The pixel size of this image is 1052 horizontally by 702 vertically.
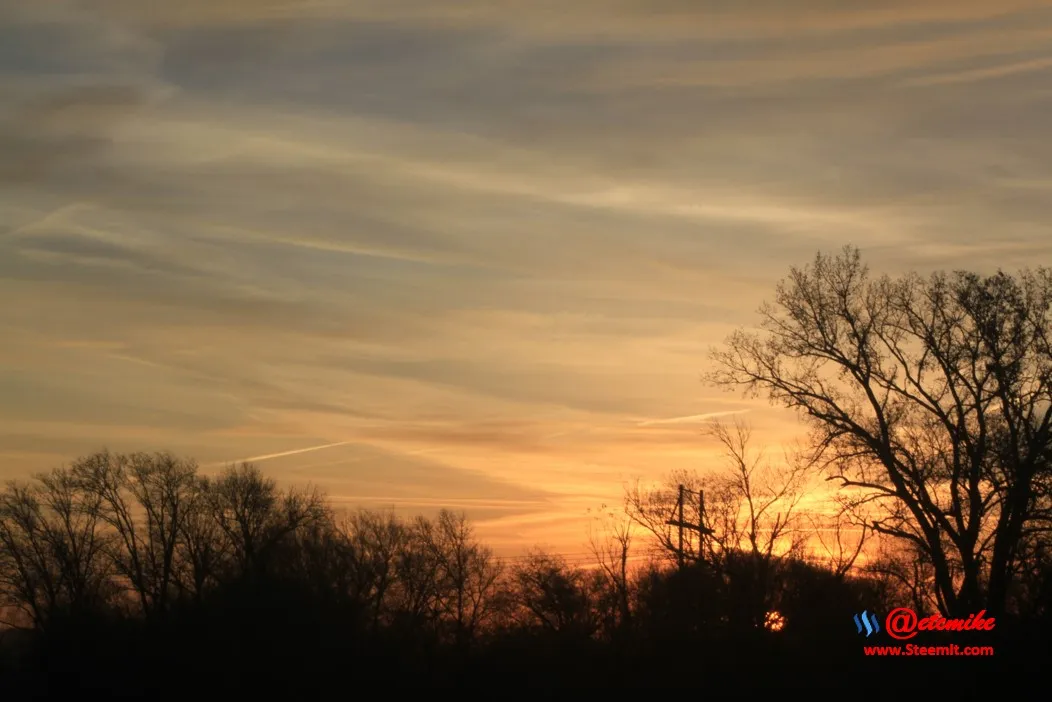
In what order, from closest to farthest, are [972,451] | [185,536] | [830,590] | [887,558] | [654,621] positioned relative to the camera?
[972,451] → [887,558] → [830,590] → [654,621] → [185,536]

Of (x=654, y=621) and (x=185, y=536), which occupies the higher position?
(x=185, y=536)

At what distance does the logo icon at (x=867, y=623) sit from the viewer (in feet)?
126

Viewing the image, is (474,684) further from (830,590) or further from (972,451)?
(972,451)

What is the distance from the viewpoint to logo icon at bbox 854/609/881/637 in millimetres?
38438

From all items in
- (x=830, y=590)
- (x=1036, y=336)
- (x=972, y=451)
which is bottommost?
(x=830, y=590)

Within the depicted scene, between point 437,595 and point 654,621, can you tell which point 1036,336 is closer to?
point 654,621

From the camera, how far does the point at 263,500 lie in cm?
7775

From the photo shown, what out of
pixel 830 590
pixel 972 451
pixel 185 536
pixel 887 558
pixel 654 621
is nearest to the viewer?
pixel 972 451

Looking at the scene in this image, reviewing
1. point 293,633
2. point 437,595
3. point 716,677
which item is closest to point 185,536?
point 437,595

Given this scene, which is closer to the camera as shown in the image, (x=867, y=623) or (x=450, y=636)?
(x=867, y=623)

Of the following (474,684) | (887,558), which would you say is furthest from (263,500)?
(887,558)

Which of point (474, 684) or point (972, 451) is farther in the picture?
point (474, 684)

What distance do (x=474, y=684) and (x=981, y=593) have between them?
1943cm

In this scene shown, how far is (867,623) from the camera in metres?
39.0
